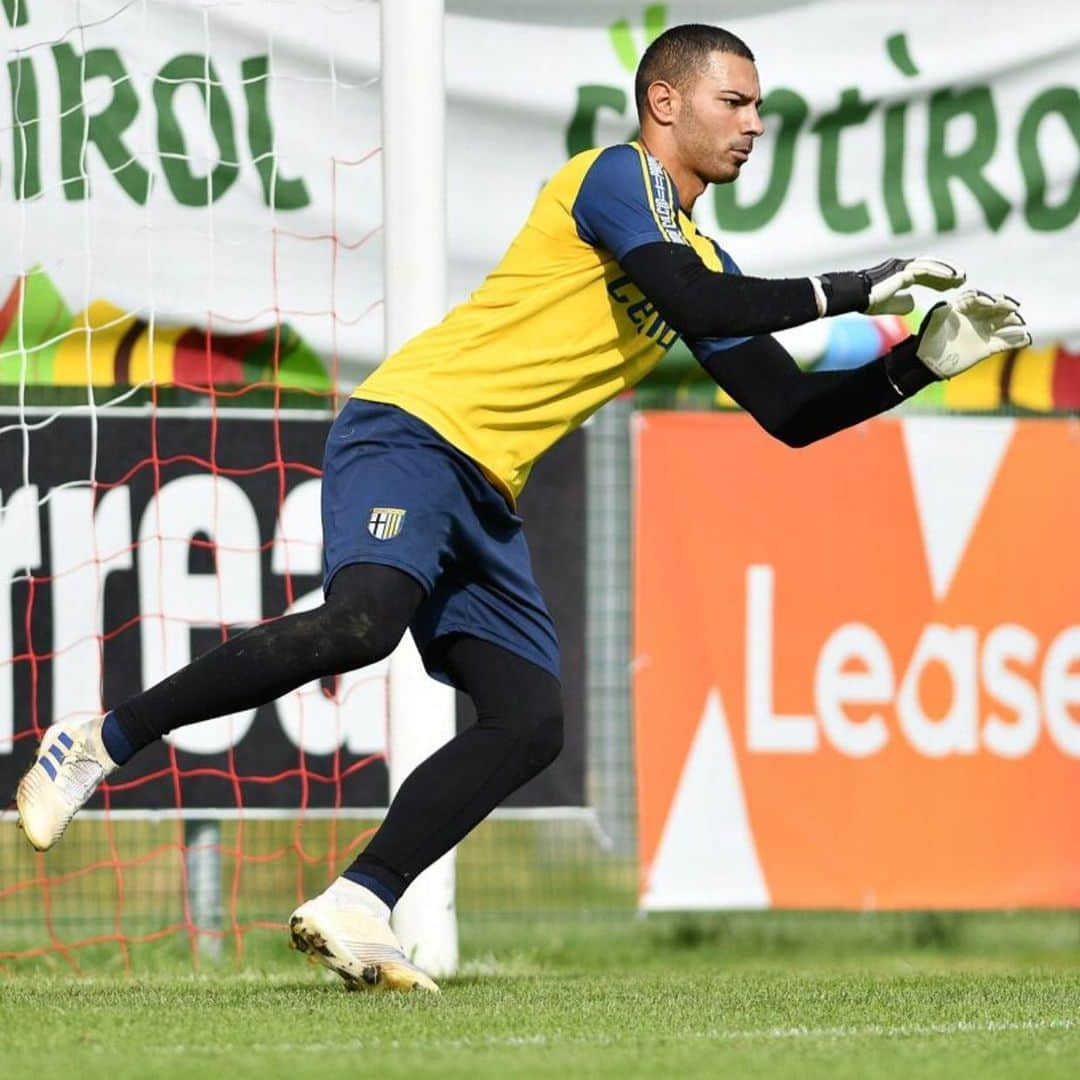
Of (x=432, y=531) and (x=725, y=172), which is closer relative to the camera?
(x=432, y=531)

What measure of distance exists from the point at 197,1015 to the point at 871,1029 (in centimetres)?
120

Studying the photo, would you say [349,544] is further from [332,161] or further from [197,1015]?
[332,161]

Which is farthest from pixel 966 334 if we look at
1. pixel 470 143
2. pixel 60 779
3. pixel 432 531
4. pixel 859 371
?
pixel 470 143

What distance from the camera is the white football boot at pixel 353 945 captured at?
397cm

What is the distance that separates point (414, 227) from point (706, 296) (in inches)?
60.1

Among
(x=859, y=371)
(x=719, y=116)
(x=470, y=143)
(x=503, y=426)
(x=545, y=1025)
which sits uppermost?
(x=470, y=143)

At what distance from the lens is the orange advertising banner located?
6.24m

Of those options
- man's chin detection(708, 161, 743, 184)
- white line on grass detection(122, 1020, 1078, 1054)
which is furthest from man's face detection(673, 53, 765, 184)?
white line on grass detection(122, 1020, 1078, 1054)

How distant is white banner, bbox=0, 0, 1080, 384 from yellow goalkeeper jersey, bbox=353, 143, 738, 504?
199cm

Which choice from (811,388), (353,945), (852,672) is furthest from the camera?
(852,672)

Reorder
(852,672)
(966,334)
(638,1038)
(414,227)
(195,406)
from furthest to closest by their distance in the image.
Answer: (852,672)
(195,406)
(414,227)
(966,334)
(638,1038)

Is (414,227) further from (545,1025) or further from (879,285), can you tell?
(545,1025)


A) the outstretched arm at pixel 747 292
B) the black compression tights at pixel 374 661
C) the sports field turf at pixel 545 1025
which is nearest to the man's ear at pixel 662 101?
the outstretched arm at pixel 747 292

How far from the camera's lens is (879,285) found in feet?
13.4
